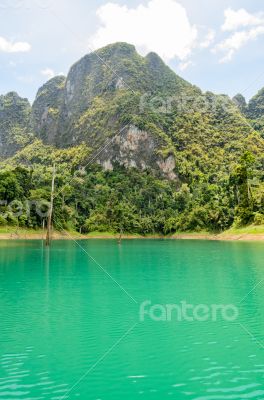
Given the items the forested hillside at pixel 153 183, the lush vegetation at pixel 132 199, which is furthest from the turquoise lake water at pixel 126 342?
the lush vegetation at pixel 132 199

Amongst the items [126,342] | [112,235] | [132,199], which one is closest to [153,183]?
[132,199]

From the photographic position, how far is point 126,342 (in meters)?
A: 13.7

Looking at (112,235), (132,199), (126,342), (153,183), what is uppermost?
(153,183)

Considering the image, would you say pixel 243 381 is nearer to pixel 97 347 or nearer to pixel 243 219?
pixel 97 347

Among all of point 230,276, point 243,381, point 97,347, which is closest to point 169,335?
point 97,347

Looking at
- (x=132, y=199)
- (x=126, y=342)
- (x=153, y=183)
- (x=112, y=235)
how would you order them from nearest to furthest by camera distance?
(x=126, y=342)
(x=112, y=235)
(x=132, y=199)
(x=153, y=183)

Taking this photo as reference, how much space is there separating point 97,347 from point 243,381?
460 cm

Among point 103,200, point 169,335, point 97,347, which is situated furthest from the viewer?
point 103,200

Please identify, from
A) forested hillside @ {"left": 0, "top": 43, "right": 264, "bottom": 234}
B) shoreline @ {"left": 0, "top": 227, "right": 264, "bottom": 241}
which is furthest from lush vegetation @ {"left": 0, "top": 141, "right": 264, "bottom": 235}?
shoreline @ {"left": 0, "top": 227, "right": 264, "bottom": 241}

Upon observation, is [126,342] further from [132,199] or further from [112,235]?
[132,199]

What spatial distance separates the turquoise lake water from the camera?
10083mm

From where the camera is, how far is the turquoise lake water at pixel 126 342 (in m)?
10.1

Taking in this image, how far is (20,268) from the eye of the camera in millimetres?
33312

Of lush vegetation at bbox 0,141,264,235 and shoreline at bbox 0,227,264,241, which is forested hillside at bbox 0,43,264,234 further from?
shoreline at bbox 0,227,264,241
